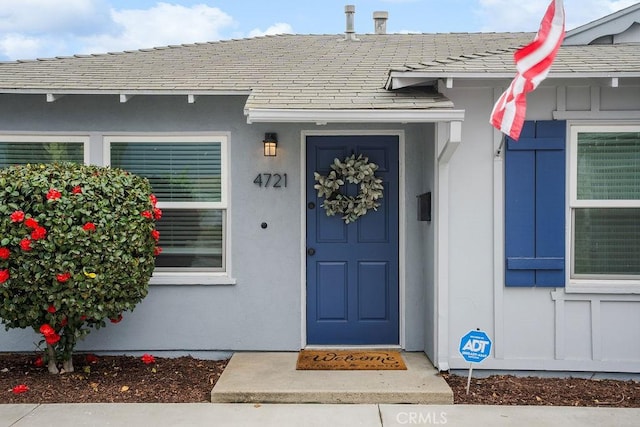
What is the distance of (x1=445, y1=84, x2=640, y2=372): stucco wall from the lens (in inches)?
205

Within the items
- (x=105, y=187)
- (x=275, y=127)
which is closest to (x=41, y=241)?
(x=105, y=187)

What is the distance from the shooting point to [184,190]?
5.86m

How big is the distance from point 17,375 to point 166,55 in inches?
155

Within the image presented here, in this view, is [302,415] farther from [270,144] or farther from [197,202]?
[270,144]

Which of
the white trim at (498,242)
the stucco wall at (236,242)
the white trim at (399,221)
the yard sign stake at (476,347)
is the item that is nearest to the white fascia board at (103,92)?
the stucco wall at (236,242)

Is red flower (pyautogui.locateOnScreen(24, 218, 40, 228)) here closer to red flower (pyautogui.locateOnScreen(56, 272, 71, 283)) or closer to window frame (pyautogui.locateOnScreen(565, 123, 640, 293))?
red flower (pyautogui.locateOnScreen(56, 272, 71, 283))

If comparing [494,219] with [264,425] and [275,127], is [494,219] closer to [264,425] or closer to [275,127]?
[275,127]

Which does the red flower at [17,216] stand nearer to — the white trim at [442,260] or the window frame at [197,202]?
the window frame at [197,202]

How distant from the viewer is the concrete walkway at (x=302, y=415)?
13.8ft

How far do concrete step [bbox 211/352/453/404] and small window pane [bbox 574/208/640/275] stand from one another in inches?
68.0

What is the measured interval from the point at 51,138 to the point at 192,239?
68.6 inches

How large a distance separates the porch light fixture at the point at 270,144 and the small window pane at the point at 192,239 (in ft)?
2.52

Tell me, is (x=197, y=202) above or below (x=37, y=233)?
above

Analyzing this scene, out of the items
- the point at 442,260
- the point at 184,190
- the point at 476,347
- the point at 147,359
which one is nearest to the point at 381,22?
the point at 184,190
